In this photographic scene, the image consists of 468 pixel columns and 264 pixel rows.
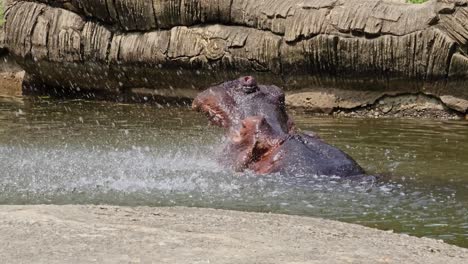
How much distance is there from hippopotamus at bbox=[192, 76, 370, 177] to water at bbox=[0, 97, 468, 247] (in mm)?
197

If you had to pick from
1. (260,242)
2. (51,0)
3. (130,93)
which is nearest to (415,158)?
(260,242)

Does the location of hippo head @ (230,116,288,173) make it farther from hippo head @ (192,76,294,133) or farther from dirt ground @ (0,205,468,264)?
dirt ground @ (0,205,468,264)

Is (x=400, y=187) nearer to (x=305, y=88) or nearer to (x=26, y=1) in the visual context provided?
(x=305, y=88)

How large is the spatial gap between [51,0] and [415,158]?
256 inches

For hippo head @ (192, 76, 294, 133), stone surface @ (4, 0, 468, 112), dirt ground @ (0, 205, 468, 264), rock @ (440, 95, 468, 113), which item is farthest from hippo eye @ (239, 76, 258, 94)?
rock @ (440, 95, 468, 113)

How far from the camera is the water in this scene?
6195mm

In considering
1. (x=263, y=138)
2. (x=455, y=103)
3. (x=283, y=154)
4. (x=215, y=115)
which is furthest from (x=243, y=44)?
(x=283, y=154)

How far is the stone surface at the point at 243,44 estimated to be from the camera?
10766 millimetres

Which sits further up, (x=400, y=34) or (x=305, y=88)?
(x=400, y=34)

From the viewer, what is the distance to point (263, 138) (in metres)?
7.27

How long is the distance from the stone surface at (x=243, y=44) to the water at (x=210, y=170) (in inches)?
24.1

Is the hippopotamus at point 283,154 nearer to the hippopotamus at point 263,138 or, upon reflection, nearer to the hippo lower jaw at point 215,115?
the hippopotamus at point 263,138

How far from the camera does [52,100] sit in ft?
42.7

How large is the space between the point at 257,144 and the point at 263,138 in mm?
62
